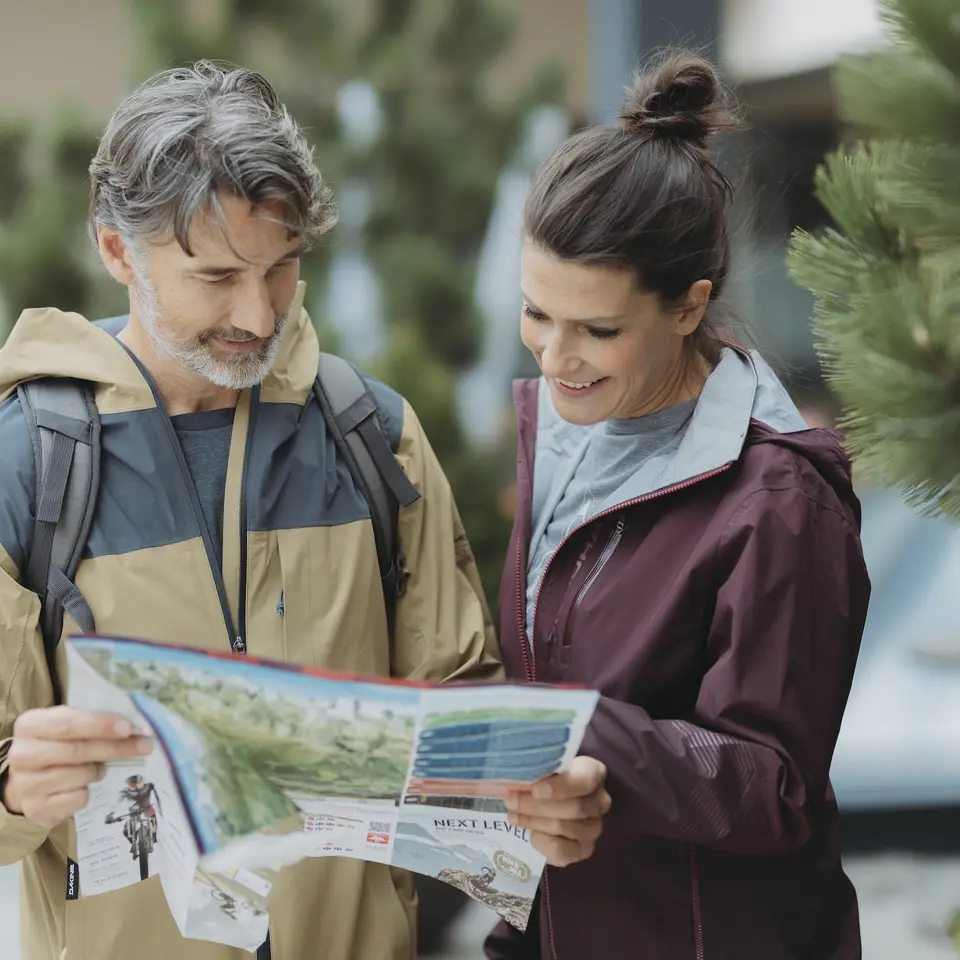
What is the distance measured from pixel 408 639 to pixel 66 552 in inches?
18.5

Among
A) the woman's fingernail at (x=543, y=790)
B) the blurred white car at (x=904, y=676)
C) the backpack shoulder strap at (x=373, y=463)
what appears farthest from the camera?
the blurred white car at (x=904, y=676)

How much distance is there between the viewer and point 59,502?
1.50 metres

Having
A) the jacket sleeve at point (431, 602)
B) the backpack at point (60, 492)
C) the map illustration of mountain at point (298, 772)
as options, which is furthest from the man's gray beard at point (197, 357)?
the map illustration of mountain at point (298, 772)

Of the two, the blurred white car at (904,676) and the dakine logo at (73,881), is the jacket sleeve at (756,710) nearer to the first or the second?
the dakine logo at (73,881)

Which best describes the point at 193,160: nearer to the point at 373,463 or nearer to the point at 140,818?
the point at 373,463

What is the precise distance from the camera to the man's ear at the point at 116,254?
5.31 ft

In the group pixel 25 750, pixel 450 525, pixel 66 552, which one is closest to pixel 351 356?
pixel 450 525

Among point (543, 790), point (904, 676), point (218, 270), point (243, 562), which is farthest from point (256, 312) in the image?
point (904, 676)

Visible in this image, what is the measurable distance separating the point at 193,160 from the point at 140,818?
2.49 ft

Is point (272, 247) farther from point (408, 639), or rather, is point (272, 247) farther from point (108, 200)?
point (408, 639)

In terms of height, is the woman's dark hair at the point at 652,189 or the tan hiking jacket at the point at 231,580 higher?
the woman's dark hair at the point at 652,189

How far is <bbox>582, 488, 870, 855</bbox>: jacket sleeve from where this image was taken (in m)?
1.38

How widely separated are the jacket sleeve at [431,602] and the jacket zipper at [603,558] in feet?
0.69

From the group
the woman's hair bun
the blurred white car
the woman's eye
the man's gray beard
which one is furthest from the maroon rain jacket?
the blurred white car
